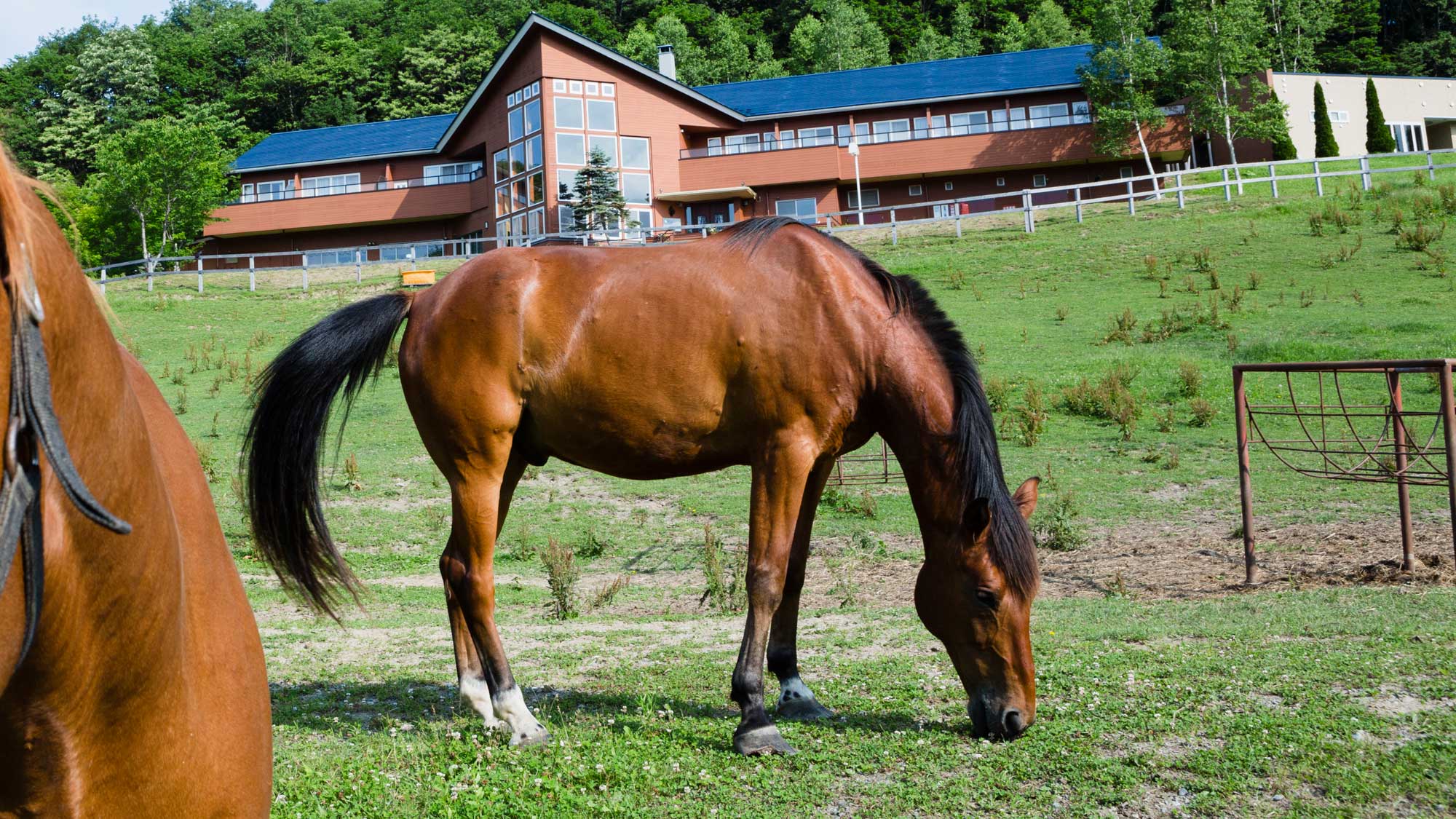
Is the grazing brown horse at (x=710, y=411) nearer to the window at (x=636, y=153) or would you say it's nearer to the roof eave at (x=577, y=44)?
the roof eave at (x=577, y=44)

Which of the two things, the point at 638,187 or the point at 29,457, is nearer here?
the point at 29,457

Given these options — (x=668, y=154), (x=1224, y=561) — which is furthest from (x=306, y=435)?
(x=668, y=154)

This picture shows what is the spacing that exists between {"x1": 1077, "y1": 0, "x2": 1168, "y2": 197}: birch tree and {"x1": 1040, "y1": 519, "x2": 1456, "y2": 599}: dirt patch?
121 ft

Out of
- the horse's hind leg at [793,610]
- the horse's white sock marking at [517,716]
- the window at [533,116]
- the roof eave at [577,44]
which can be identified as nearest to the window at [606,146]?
the window at [533,116]

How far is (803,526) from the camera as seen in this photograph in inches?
224

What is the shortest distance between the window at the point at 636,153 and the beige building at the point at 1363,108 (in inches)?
1169

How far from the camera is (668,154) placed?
44.5 m

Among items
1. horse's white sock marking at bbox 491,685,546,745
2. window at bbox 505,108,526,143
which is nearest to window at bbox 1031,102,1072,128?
Answer: window at bbox 505,108,526,143

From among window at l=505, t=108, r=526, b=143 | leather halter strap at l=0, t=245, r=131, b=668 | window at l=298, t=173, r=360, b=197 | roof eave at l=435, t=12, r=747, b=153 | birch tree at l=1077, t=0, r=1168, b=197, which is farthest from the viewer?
window at l=298, t=173, r=360, b=197

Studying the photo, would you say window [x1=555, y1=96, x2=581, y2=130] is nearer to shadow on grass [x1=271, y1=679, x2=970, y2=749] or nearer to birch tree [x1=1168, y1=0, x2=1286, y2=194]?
birch tree [x1=1168, y1=0, x2=1286, y2=194]

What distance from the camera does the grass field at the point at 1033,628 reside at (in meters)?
4.16

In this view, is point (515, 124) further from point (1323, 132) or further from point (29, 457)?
point (29, 457)

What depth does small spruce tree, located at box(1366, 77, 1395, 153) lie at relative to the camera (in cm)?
4681

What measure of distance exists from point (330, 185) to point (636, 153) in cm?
1701
